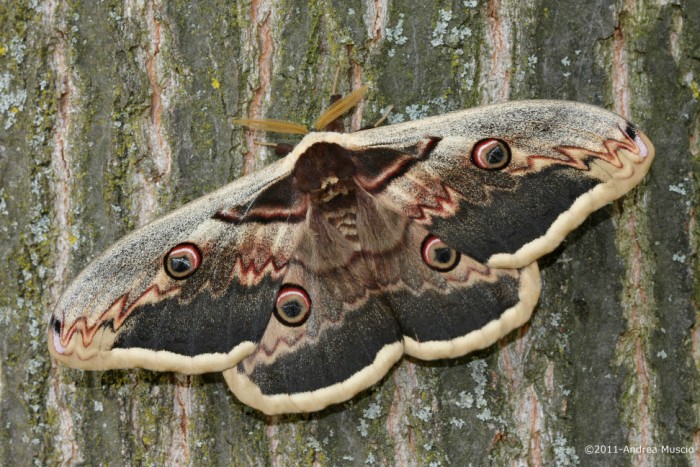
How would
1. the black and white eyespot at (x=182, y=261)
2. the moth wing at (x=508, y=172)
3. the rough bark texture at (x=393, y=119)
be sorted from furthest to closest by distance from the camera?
1. the rough bark texture at (x=393, y=119)
2. the black and white eyespot at (x=182, y=261)
3. the moth wing at (x=508, y=172)

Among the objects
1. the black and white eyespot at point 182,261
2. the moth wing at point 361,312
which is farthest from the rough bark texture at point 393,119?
the black and white eyespot at point 182,261

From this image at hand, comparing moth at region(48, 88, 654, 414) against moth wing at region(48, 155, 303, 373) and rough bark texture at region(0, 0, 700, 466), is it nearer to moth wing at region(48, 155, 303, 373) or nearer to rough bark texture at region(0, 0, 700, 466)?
moth wing at region(48, 155, 303, 373)

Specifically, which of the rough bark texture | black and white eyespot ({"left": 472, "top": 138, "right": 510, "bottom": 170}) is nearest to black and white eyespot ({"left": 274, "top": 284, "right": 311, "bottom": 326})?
the rough bark texture

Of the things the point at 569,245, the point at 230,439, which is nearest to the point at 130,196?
the point at 230,439

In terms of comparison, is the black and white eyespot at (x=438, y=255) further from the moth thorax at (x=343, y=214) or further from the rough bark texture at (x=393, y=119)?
the rough bark texture at (x=393, y=119)

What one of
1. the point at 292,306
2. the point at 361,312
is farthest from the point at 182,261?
the point at 361,312

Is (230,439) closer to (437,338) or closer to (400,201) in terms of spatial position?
(437,338)

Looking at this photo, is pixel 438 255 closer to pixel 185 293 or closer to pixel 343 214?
pixel 343 214
